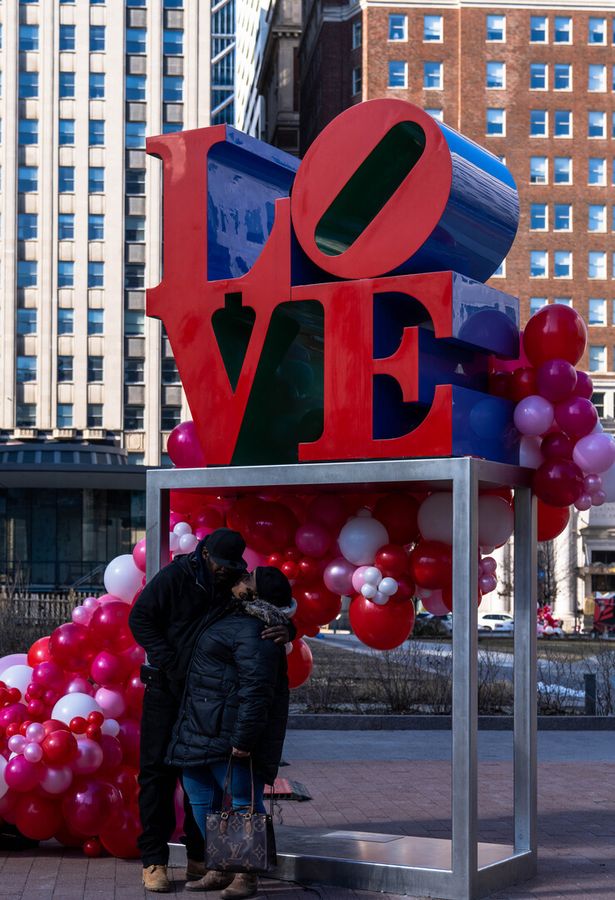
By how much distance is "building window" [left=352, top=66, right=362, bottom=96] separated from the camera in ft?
280

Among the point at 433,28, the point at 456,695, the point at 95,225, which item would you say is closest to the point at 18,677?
the point at 456,695

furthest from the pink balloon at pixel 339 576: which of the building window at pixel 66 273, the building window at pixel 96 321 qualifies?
the building window at pixel 66 273

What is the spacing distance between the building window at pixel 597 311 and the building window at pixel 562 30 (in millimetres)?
16447

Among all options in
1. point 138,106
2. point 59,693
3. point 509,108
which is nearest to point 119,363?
point 138,106

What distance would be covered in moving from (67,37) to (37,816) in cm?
9306

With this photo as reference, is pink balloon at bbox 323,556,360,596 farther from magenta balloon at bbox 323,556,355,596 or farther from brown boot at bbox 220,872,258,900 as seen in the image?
brown boot at bbox 220,872,258,900

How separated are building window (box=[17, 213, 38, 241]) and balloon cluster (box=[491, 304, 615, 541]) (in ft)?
294

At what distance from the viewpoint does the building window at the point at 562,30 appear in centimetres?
8362

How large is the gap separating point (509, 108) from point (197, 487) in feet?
259

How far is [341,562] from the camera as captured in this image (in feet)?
27.9

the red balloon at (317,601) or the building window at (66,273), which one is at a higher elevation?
the building window at (66,273)

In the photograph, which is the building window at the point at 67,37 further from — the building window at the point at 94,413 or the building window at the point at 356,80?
the building window at the point at 94,413

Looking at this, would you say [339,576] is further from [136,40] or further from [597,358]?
[136,40]

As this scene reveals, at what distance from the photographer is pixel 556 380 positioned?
7.99 m
